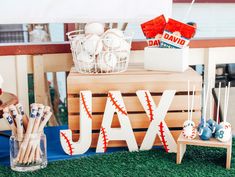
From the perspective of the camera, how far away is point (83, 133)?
1501 mm

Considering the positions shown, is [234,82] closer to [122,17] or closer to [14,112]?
[122,17]

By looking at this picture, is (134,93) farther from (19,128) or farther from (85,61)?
(19,128)

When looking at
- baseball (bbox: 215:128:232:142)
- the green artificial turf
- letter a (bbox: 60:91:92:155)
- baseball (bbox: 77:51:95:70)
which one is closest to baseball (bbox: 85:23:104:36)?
baseball (bbox: 77:51:95:70)

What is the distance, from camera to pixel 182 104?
1525mm

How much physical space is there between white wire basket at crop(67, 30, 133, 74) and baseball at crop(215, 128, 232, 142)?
19.9 inches

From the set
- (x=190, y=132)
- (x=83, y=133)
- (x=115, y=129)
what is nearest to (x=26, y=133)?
(x=83, y=133)

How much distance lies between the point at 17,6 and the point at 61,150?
2.03 ft

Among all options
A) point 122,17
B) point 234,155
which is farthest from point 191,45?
point 234,155

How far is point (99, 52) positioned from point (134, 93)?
0.23m

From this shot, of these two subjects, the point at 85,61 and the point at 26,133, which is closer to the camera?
the point at 26,133

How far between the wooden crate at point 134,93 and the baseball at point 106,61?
5cm

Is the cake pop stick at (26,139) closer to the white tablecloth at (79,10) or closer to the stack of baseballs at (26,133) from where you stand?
the stack of baseballs at (26,133)

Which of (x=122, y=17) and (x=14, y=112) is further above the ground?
(x=122, y=17)

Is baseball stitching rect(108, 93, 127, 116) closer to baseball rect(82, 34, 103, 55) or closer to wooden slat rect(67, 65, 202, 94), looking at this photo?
wooden slat rect(67, 65, 202, 94)
